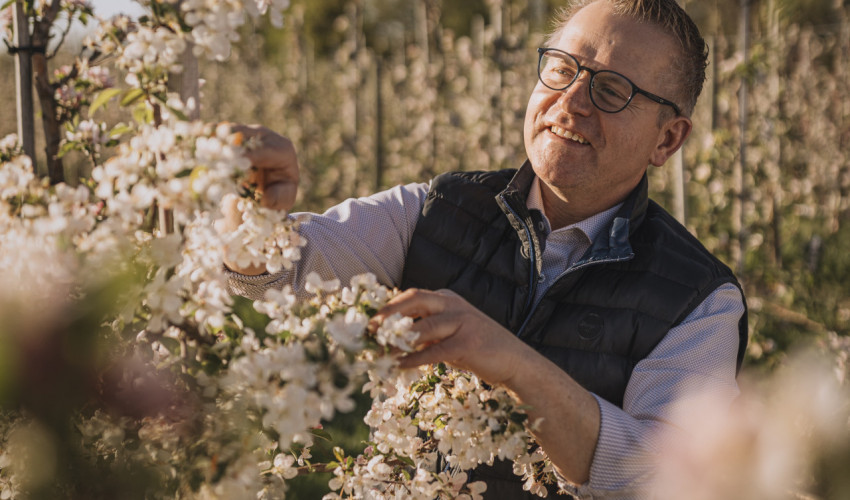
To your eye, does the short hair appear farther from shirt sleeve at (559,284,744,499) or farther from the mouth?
shirt sleeve at (559,284,744,499)

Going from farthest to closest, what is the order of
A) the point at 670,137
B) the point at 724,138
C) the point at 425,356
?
the point at 724,138, the point at 670,137, the point at 425,356

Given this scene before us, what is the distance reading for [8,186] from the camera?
992mm

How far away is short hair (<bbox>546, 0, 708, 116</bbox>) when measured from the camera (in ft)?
6.13

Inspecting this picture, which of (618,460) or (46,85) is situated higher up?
(46,85)

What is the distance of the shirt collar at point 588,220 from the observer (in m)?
2.02

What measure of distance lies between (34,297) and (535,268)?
1.35m

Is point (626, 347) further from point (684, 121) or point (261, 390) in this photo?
point (261, 390)

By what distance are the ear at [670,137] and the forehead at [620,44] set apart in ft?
0.70

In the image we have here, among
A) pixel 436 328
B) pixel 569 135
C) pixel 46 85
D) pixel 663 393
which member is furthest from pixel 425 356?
pixel 46 85

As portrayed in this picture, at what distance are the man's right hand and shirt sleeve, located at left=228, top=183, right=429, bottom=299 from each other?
1.53ft

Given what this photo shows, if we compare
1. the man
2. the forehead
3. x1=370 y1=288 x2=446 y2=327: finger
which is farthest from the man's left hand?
the forehead

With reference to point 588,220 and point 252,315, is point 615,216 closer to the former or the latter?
point 588,220

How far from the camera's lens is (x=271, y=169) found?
1.24 metres

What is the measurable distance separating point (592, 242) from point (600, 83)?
1.41 feet
